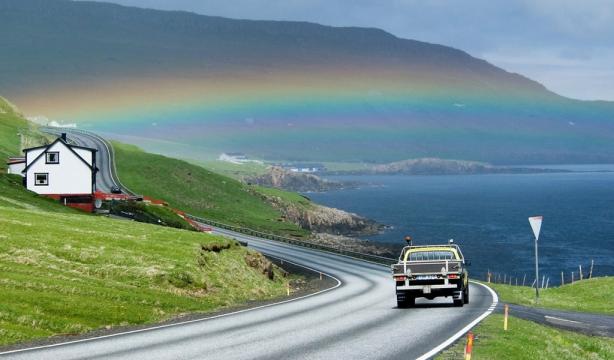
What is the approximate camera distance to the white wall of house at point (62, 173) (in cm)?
8744

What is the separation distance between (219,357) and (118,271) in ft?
68.6

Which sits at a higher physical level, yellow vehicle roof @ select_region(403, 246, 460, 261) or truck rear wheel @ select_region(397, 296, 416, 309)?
yellow vehicle roof @ select_region(403, 246, 460, 261)

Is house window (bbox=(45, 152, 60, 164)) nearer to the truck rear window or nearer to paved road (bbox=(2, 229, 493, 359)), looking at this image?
paved road (bbox=(2, 229, 493, 359))

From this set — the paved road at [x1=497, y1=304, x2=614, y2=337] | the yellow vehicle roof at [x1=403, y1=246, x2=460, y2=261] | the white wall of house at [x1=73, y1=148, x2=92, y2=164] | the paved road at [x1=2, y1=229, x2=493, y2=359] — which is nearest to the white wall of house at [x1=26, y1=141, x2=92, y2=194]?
the white wall of house at [x1=73, y1=148, x2=92, y2=164]

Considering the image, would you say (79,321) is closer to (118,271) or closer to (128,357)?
(128,357)

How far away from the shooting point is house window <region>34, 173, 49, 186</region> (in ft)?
287

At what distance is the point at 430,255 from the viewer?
3478cm

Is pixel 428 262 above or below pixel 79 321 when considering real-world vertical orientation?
above

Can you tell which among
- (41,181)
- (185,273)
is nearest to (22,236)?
(185,273)

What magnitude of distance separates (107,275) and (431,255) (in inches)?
676

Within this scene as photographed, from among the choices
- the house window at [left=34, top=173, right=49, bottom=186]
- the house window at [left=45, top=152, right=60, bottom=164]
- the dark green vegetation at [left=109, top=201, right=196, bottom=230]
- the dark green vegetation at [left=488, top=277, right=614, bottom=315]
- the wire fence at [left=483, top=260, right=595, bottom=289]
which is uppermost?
the house window at [left=45, top=152, right=60, bottom=164]

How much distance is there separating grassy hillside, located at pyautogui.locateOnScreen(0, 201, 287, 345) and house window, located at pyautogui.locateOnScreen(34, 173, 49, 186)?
32.5m

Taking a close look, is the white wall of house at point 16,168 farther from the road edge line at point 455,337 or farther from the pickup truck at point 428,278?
the road edge line at point 455,337

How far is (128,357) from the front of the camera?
19984mm
